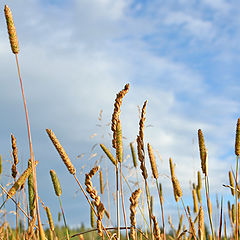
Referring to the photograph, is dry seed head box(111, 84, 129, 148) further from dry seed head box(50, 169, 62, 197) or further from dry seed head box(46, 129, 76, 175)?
dry seed head box(50, 169, 62, 197)

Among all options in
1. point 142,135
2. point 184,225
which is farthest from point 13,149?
point 184,225

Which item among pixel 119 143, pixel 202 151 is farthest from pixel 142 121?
pixel 202 151

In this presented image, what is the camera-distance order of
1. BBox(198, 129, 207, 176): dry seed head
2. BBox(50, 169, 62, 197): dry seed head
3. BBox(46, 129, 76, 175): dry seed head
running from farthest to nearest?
BBox(198, 129, 207, 176): dry seed head < BBox(50, 169, 62, 197): dry seed head < BBox(46, 129, 76, 175): dry seed head

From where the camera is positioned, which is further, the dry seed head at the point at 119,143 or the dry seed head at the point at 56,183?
the dry seed head at the point at 56,183

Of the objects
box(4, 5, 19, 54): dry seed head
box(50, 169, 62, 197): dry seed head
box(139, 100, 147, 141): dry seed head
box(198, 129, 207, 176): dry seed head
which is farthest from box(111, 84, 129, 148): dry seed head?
box(198, 129, 207, 176): dry seed head

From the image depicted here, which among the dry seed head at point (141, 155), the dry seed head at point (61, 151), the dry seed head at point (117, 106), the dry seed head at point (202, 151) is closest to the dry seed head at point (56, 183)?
the dry seed head at point (61, 151)

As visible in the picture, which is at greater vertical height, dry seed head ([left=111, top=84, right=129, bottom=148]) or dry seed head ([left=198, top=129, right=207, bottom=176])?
dry seed head ([left=111, top=84, right=129, bottom=148])

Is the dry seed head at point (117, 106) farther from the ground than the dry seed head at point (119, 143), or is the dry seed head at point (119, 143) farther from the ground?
the dry seed head at point (117, 106)

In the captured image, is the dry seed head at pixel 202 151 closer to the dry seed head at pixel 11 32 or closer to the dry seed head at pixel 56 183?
the dry seed head at pixel 56 183

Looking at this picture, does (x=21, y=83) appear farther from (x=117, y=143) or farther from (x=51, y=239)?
(x=51, y=239)

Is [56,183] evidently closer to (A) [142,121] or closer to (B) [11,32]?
(A) [142,121]

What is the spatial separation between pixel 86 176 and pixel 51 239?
843mm

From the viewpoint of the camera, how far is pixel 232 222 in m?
3.44

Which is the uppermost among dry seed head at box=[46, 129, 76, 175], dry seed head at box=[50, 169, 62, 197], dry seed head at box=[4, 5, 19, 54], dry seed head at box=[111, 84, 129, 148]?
dry seed head at box=[4, 5, 19, 54]
